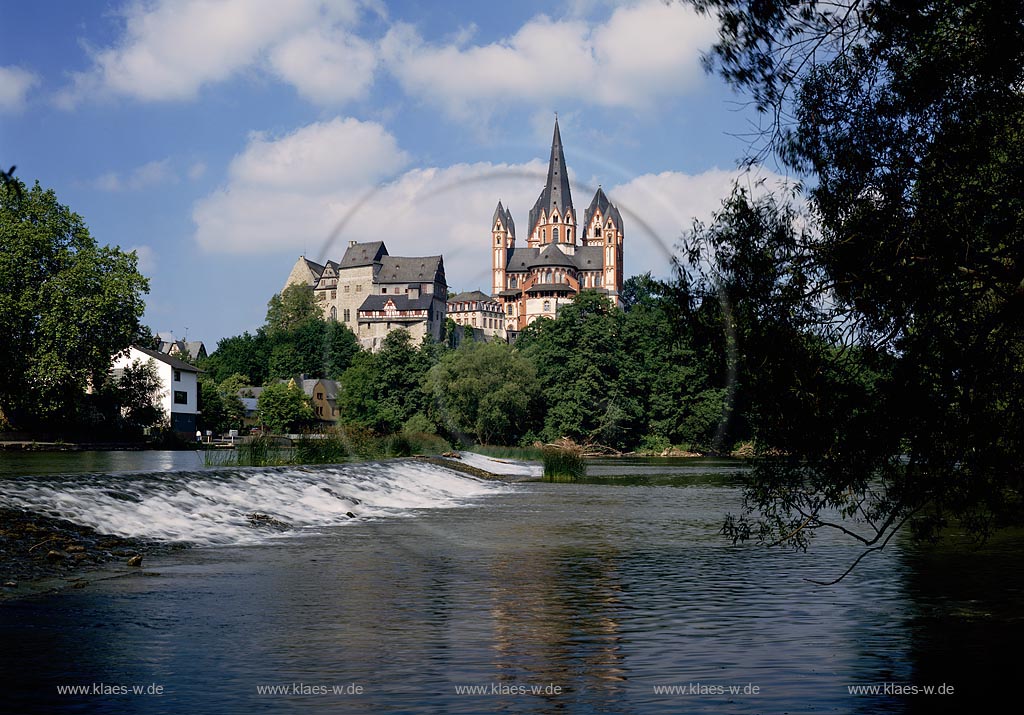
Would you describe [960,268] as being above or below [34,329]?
below

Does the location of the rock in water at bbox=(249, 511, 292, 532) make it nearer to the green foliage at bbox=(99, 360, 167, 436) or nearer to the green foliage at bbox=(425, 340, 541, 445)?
the green foliage at bbox=(99, 360, 167, 436)

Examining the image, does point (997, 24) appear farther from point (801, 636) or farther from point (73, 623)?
point (73, 623)

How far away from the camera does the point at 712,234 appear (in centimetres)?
1642

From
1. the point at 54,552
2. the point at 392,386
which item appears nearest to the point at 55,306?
the point at 392,386

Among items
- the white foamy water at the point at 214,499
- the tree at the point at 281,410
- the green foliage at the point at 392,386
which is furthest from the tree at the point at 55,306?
the tree at the point at 281,410

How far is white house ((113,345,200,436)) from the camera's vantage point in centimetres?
12181

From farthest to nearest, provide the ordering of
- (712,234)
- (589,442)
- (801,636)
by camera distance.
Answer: (589,442), (712,234), (801,636)

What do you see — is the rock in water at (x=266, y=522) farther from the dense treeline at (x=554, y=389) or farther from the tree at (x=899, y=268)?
the dense treeline at (x=554, y=389)

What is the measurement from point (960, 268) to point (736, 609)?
5484 millimetres

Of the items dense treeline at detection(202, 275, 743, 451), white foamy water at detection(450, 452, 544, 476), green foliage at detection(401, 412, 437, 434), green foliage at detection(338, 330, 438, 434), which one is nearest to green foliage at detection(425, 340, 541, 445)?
dense treeline at detection(202, 275, 743, 451)

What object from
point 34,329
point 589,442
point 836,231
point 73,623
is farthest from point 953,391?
point 589,442

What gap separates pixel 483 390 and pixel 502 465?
3695 centimetres

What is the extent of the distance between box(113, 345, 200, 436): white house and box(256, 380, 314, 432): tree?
2723 centimetres

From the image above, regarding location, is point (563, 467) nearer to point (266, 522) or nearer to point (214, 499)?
point (214, 499)
